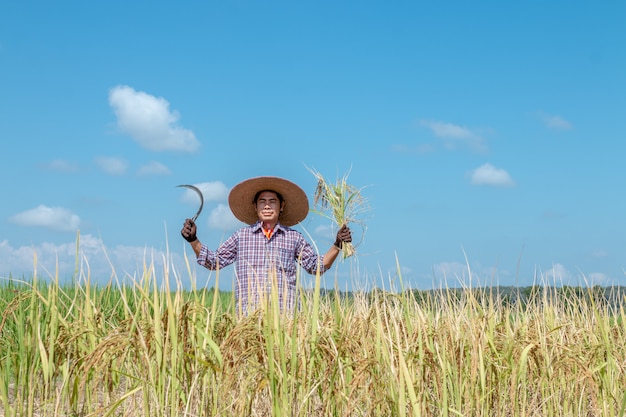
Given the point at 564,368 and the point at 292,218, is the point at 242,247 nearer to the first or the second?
the point at 292,218

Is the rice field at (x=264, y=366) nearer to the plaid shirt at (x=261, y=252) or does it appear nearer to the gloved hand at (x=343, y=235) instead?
the gloved hand at (x=343, y=235)

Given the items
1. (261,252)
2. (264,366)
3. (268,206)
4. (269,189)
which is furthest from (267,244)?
(264,366)

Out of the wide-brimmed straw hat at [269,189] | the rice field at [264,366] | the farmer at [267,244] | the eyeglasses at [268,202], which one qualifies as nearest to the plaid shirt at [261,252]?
the farmer at [267,244]

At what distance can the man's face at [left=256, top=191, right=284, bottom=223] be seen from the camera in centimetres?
540

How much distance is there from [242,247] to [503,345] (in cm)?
226

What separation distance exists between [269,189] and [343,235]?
0.96 m

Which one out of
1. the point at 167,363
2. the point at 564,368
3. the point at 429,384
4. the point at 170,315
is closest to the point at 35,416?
the point at 167,363

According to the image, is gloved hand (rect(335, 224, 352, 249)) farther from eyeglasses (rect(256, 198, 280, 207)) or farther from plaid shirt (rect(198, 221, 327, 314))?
eyeglasses (rect(256, 198, 280, 207))

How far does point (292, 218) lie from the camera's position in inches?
232

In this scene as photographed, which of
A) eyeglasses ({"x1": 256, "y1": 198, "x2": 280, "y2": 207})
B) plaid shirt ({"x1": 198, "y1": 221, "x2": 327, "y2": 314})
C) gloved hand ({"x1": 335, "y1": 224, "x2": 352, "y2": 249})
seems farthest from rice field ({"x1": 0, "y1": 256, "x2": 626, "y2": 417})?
eyeglasses ({"x1": 256, "y1": 198, "x2": 280, "y2": 207})

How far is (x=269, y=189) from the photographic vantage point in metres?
5.71

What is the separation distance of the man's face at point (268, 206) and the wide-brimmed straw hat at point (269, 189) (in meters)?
0.09

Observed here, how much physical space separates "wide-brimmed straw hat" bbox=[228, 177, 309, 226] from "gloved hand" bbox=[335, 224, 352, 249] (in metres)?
0.68

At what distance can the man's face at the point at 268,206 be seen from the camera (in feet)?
17.7
